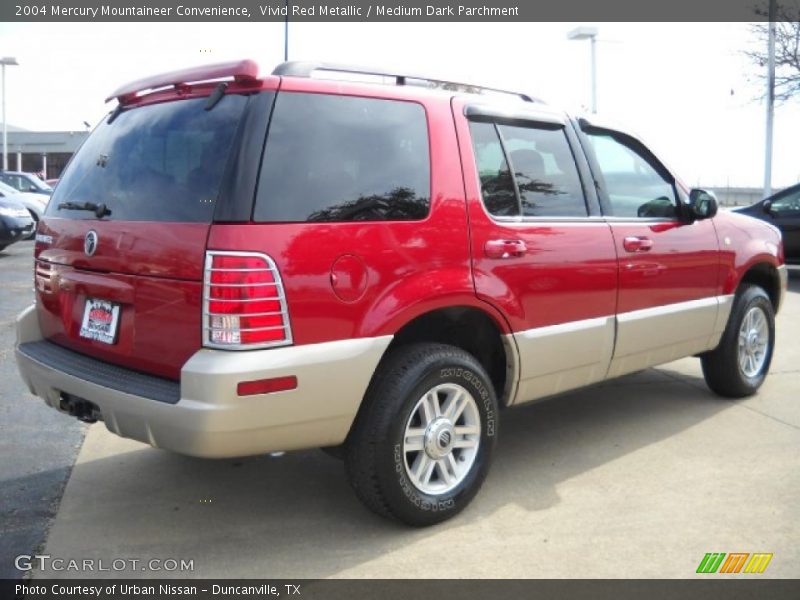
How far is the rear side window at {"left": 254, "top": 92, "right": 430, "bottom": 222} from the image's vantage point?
9.52ft

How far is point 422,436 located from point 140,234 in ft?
4.83

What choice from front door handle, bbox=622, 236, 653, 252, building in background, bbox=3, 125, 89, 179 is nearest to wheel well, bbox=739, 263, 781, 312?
front door handle, bbox=622, 236, 653, 252

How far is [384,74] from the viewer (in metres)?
3.41

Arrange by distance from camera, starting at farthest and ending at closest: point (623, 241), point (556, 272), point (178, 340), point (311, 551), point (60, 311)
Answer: point (623, 241) < point (556, 272) < point (60, 311) < point (311, 551) < point (178, 340)

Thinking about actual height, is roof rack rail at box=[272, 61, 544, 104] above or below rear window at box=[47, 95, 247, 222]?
above

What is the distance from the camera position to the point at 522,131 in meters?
3.90

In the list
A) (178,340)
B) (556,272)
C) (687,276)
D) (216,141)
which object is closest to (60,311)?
(178,340)

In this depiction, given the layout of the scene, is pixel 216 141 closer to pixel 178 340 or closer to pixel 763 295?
pixel 178 340

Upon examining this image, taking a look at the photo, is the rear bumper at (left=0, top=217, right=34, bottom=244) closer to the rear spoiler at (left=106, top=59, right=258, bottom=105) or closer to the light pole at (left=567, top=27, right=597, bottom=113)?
the rear spoiler at (left=106, top=59, right=258, bottom=105)

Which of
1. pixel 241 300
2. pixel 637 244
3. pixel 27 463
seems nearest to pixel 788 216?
pixel 637 244

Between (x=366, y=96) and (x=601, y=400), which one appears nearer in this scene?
(x=366, y=96)

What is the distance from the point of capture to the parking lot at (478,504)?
3.11 metres

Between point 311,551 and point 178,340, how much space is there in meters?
1.06

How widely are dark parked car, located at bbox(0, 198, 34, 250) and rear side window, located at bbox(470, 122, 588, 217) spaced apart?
12.3 metres
